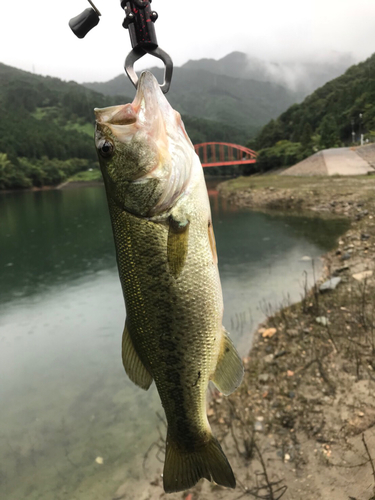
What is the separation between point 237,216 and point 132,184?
24.3 m

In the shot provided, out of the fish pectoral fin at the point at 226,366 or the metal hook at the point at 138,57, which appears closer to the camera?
the metal hook at the point at 138,57

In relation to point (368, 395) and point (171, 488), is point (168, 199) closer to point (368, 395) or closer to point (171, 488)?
point (171, 488)

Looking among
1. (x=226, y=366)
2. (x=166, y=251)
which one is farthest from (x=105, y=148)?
(x=226, y=366)

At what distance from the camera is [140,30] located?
174 cm

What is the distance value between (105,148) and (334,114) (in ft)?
174

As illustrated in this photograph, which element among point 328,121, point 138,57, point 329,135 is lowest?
point 138,57

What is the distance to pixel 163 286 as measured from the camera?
1788mm

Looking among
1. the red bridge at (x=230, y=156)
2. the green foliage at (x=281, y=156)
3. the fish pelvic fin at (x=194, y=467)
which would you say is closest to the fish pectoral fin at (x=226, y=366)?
the fish pelvic fin at (x=194, y=467)

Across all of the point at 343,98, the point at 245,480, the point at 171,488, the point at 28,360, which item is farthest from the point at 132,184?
the point at 343,98

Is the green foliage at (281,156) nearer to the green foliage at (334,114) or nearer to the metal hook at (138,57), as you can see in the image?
the green foliage at (334,114)

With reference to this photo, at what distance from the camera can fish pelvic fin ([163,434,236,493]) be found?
1.84 metres

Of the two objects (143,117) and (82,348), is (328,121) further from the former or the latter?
(143,117)

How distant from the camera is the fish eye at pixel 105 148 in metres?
1.80

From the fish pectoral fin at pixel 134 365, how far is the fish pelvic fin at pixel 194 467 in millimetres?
380
